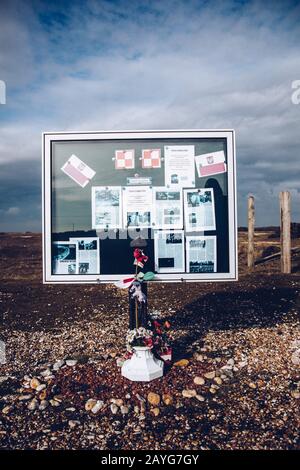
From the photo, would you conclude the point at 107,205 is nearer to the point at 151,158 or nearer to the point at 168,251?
the point at 151,158

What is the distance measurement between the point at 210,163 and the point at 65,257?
8.66 feet

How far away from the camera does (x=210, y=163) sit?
604cm

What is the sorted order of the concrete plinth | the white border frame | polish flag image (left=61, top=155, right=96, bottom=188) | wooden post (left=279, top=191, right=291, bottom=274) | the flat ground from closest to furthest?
1. the flat ground
2. the concrete plinth
3. the white border frame
4. polish flag image (left=61, top=155, right=96, bottom=188)
5. wooden post (left=279, top=191, right=291, bottom=274)

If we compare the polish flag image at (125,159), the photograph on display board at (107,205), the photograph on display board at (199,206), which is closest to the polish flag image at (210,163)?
the photograph on display board at (199,206)

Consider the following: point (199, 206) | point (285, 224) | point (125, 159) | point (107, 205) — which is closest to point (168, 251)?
point (199, 206)

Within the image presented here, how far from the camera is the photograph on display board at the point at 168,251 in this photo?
6.10 metres

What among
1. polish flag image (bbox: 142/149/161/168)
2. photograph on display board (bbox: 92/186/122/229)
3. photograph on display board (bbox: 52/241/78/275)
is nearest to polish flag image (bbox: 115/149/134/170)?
polish flag image (bbox: 142/149/161/168)

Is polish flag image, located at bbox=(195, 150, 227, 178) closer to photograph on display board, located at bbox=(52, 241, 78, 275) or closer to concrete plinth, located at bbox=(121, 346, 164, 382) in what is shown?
photograph on display board, located at bbox=(52, 241, 78, 275)

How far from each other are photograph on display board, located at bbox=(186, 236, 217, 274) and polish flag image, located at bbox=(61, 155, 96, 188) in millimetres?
1782

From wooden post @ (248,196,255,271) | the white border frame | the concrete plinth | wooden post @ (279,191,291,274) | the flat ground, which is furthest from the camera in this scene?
wooden post @ (248,196,255,271)

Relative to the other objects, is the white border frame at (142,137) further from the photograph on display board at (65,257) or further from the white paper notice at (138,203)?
the white paper notice at (138,203)

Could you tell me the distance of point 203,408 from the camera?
4887mm

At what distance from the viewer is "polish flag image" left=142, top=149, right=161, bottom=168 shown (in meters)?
6.05

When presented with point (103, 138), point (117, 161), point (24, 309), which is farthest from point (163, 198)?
point (24, 309)
